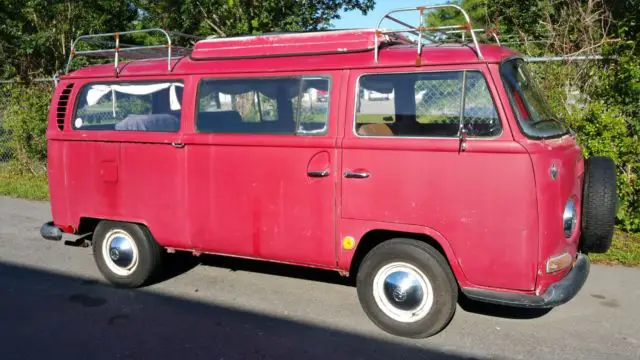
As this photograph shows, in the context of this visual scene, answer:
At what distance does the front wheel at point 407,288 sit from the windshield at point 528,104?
3.69 feet

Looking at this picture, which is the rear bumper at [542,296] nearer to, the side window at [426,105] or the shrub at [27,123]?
the side window at [426,105]

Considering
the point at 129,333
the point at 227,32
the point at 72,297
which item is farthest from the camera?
the point at 227,32

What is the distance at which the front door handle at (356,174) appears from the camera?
419cm

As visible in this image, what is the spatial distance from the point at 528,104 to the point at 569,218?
865 mm

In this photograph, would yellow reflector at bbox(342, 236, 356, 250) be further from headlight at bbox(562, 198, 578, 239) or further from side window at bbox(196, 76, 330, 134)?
headlight at bbox(562, 198, 578, 239)

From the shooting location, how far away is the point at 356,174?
13.8ft

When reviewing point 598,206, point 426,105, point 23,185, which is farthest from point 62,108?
point 23,185

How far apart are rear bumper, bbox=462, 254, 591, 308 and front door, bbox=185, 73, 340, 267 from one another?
46.0 inches

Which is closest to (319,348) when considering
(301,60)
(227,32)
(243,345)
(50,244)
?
(243,345)

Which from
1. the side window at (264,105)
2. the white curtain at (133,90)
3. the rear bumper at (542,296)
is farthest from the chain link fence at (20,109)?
the rear bumper at (542,296)

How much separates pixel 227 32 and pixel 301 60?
19.1ft

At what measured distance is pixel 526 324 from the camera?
4488 millimetres

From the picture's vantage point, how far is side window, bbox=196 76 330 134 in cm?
444

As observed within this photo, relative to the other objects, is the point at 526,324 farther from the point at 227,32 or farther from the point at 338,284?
the point at 227,32
